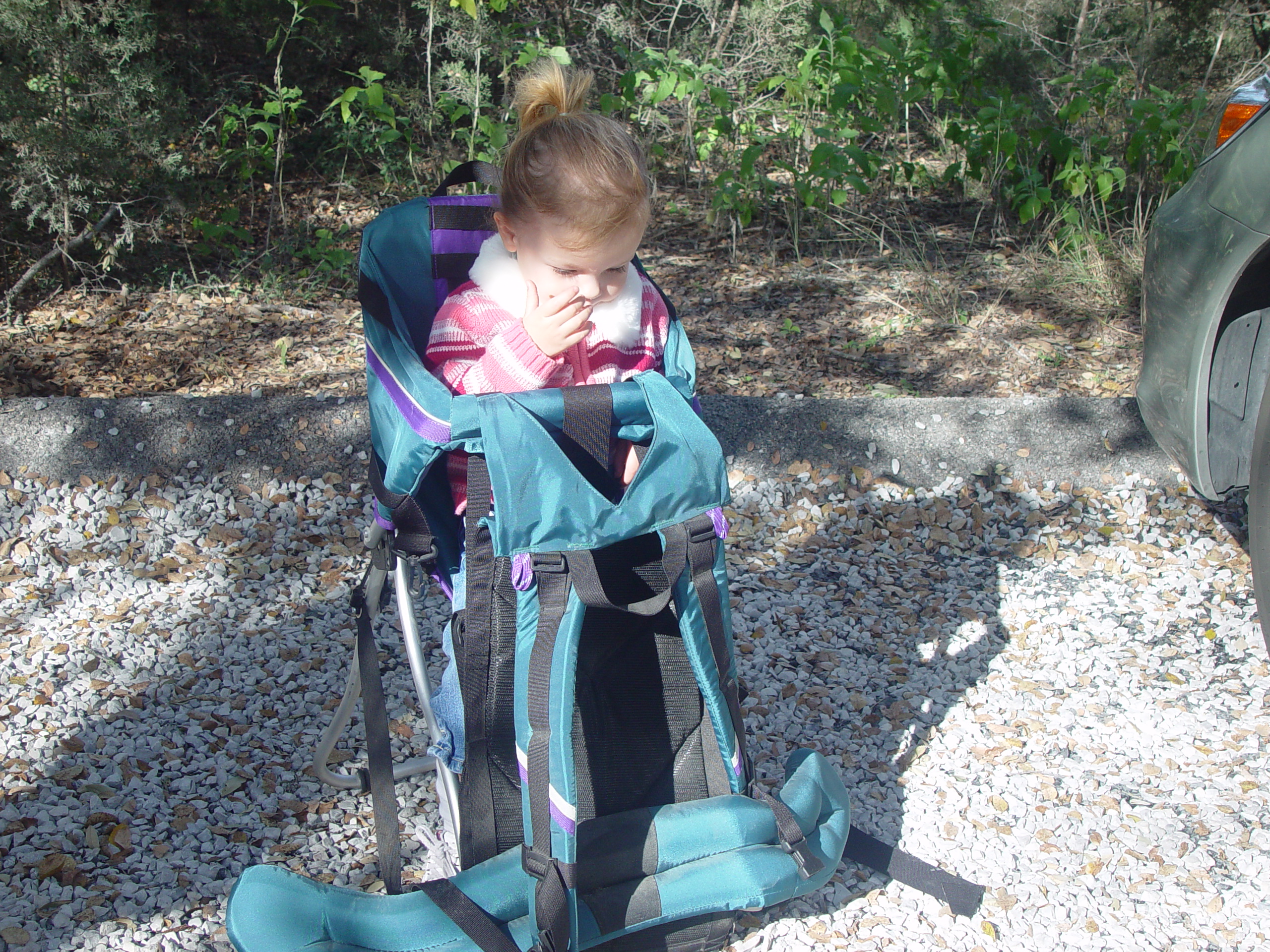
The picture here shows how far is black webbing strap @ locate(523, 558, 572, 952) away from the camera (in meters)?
1.48

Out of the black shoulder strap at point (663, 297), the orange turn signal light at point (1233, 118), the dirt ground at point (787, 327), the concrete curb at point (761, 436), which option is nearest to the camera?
the black shoulder strap at point (663, 297)

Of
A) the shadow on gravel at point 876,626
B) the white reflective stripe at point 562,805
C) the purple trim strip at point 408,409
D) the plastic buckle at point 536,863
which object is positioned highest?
the purple trim strip at point 408,409

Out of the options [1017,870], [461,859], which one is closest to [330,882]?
[461,859]

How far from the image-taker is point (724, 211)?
536cm

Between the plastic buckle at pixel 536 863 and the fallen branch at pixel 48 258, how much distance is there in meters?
3.60

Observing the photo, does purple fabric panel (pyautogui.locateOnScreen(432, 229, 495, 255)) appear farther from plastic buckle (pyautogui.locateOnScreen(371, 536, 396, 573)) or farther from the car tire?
the car tire

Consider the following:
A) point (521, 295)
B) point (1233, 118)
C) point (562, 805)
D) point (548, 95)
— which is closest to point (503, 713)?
point (562, 805)

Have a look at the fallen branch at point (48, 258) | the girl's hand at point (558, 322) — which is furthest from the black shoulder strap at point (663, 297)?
the fallen branch at point (48, 258)

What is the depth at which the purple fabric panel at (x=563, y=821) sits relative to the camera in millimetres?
1481

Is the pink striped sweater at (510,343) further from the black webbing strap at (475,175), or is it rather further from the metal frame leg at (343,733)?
the metal frame leg at (343,733)

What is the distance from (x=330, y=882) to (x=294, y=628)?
0.89 meters

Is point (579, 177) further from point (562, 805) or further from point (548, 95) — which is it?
point (562, 805)

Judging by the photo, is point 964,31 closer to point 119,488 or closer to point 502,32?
point 502,32

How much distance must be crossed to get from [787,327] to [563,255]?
2868 millimetres
